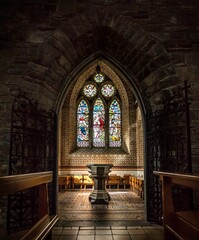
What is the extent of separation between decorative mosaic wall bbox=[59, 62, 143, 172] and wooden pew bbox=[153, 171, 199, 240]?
28.5ft

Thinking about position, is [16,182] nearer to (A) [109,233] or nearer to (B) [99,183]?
(A) [109,233]

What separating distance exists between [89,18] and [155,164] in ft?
11.0

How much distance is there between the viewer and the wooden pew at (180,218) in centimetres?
206

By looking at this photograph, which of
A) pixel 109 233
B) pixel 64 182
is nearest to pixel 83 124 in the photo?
pixel 64 182

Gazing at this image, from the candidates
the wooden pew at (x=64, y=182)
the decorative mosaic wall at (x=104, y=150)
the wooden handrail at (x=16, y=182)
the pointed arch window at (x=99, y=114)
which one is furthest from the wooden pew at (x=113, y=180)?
the wooden handrail at (x=16, y=182)

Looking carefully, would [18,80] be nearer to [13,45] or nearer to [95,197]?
[13,45]

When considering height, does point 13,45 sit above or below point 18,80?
above

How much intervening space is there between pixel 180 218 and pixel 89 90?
34.7ft

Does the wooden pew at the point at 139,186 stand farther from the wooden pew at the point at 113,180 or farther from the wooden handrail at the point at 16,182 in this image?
the wooden handrail at the point at 16,182

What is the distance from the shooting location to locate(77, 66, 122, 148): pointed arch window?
41.1ft

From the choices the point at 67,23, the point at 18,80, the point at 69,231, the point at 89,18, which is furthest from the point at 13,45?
the point at 69,231

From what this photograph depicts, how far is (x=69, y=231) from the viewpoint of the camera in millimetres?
4379

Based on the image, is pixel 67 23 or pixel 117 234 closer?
pixel 117 234

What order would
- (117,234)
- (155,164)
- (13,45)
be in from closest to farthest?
(117,234) → (13,45) → (155,164)
